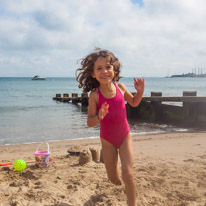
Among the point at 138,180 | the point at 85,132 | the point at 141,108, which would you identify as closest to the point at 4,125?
the point at 85,132

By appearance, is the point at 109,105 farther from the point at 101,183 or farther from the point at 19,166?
the point at 19,166

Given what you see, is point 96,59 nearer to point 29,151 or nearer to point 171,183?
point 171,183

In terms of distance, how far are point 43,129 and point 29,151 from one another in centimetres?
433

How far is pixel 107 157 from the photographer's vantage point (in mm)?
3502

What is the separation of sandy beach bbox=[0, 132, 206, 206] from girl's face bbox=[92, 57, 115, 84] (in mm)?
1681

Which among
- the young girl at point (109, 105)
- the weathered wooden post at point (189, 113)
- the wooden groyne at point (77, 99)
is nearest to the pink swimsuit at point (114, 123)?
the young girl at point (109, 105)

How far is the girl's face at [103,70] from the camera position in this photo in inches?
136

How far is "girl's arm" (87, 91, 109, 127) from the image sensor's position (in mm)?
3045

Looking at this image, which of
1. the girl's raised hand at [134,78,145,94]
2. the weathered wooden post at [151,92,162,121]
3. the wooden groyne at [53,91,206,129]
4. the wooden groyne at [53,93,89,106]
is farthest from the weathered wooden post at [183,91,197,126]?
the wooden groyne at [53,93,89,106]

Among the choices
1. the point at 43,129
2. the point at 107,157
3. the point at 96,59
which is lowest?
the point at 43,129

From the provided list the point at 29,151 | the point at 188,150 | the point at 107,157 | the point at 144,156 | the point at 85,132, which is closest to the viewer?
the point at 107,157

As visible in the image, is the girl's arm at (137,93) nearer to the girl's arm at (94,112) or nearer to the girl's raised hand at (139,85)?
the girl's raised hand at (139,85)

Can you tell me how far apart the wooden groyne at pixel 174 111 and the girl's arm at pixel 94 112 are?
9276 mm

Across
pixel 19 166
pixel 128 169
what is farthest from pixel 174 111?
pixel 128 169
